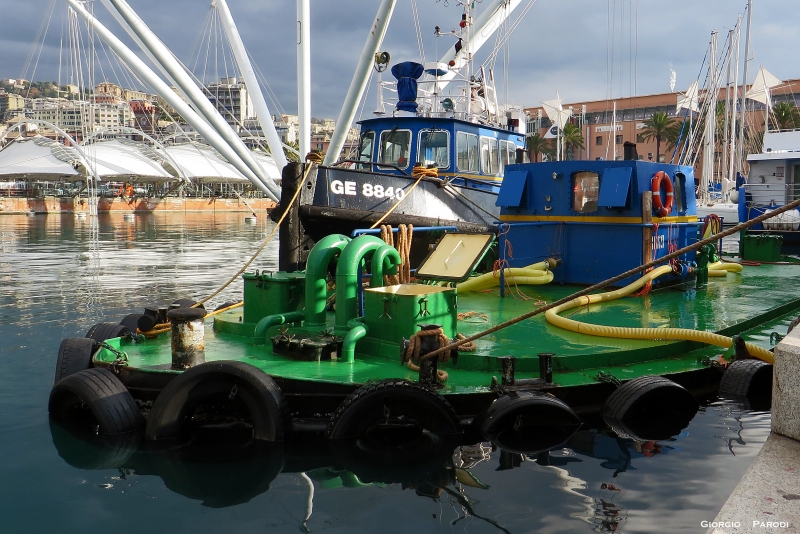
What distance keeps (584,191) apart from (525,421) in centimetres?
548

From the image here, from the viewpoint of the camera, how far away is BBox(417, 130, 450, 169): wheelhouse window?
674 inches

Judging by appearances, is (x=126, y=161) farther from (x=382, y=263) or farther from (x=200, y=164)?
(x=382, y=263)

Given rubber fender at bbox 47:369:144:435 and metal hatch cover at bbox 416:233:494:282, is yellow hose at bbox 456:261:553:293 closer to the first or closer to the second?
metal hatch cover at bbox 416:233:494:282

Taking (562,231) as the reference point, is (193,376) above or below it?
below

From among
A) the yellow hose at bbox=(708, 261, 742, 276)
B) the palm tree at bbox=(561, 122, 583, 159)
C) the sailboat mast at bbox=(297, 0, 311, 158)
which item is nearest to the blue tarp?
the sailboat mast at bbox=(297, 0, 311, 158)

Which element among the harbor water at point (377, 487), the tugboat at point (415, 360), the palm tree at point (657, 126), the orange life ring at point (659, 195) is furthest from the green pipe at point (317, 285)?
the palm tree at point (657, 126)

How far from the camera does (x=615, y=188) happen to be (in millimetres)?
10523

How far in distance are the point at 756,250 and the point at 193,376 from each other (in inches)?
544

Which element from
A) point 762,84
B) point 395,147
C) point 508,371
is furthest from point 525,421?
point 762,84

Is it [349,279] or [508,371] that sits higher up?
[349,279]

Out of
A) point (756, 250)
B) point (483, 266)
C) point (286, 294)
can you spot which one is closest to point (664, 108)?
point (756, 250)

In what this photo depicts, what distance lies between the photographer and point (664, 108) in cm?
6750

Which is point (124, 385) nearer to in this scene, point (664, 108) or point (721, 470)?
point (721, 470)

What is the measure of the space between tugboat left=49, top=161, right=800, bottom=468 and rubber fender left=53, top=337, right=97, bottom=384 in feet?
0.06
